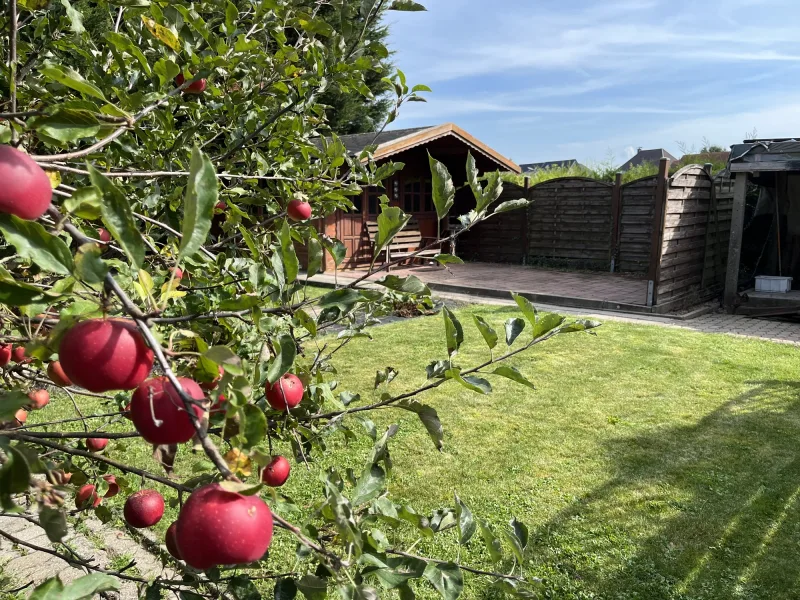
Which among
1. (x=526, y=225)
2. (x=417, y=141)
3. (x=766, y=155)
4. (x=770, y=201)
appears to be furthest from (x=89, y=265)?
(x=526, y=225)

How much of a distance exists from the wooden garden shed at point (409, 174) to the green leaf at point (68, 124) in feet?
37.2

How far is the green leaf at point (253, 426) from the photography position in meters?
0.67

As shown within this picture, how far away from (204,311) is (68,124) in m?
0.50

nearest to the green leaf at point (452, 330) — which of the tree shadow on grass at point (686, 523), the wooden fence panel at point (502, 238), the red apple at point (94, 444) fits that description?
the red apple at point (94, 444)

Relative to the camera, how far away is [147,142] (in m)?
1.91

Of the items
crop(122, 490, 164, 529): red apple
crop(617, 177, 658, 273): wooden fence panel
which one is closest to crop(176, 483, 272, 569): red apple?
crop(122, 490, 164, 529): red apple

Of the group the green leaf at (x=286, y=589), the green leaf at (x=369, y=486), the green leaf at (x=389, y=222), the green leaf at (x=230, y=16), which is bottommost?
the green leaf at (x=286, y=589)

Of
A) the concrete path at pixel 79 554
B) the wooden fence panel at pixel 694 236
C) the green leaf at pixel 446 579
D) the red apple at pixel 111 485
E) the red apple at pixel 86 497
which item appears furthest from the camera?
the wooden fence panel at pixel 694 236

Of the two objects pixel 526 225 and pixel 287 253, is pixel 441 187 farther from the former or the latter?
pixel 526 225

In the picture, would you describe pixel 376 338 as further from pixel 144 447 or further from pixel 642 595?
pixel 642 595

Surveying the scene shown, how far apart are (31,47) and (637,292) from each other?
10213mm

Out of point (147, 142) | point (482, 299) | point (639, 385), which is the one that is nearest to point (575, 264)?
point (482, 299)

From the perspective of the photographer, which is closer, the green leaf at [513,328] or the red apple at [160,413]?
the red apple at [160,413]

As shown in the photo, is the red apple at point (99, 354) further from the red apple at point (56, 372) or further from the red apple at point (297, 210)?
the red apple at point (297, 210)
